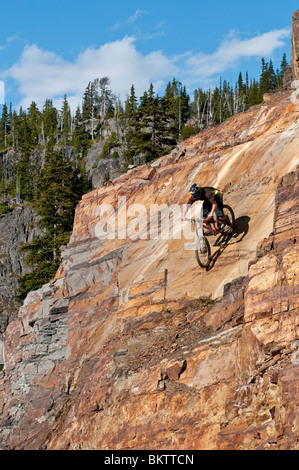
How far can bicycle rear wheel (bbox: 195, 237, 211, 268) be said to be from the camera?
1577 cm

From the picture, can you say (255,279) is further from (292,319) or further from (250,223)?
(250,223)

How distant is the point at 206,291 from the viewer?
15.5m

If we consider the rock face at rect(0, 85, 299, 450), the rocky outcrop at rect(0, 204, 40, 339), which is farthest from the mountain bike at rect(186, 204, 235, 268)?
the rocky outcrop at rect(0, 204, 40, 339)

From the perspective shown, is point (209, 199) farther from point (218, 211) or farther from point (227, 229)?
point (227, 229)

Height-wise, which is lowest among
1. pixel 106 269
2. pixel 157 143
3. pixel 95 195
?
pixel 106 269

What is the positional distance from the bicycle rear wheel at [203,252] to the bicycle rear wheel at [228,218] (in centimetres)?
60


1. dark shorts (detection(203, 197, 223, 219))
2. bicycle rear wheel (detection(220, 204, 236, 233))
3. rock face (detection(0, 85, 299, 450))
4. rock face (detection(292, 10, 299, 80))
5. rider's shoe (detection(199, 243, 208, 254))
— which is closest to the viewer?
rock face (detection(0, 85, 299, 450))

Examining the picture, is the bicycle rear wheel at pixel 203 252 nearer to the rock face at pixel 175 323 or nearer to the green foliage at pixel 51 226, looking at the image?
the rock face at pixel 175 323

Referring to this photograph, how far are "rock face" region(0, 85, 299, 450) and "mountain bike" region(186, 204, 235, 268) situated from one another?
0.37 metres

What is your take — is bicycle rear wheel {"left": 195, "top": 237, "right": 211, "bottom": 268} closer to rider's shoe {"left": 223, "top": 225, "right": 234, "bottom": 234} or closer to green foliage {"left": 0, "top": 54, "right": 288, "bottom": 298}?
rider's shoe {"left": 223, "top": 225, "right": 234, "bottom": 234}

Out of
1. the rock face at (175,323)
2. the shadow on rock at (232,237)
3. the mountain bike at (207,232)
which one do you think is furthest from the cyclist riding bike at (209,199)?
the rock face at (175,323)

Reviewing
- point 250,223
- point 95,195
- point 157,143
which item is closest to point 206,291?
point 250,223
